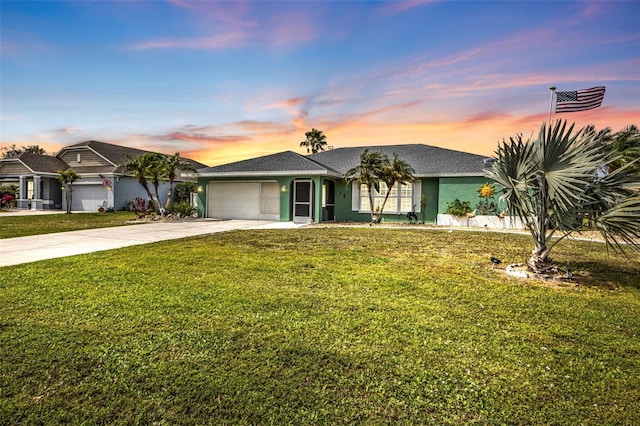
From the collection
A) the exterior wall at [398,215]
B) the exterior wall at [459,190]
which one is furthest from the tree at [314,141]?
the exterior wall at [459,190]

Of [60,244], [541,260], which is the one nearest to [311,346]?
[541,260]

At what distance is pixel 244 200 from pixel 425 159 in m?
11.1

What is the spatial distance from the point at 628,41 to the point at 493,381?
14657 millimetres

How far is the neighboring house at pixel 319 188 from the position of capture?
656 inches

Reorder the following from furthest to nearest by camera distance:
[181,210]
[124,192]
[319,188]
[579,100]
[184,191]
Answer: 1. [184,191]
2. [124,192]
3. [181,210]
4. [319,188]
5. [579,100]

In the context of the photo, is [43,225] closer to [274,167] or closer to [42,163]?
[274,167]

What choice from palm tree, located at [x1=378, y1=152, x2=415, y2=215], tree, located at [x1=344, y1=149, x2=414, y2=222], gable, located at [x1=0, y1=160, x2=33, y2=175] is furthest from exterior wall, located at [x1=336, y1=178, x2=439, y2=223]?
gable, located at [x1=0, y1=160, x2=33, y2=175]

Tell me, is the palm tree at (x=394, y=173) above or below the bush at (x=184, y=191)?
above

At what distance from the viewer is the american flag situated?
1377 cm

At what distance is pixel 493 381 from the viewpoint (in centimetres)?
274

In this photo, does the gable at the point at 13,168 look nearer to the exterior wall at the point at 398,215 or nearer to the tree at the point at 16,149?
the exterior wall at the point at 398,215

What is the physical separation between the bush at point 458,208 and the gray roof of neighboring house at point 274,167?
612cm

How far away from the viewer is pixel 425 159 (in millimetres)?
18672

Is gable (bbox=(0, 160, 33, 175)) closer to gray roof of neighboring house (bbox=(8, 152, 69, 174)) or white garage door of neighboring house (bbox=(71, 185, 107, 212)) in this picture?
gray roof of neighboring house (bbox=(8, 152, 69, 174))
